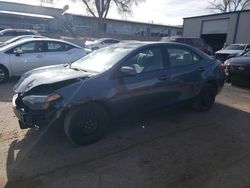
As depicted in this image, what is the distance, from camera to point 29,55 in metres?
8.40

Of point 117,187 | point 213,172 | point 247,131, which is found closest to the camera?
point 117,187

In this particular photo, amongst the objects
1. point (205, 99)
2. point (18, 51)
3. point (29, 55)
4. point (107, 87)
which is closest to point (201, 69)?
point (205, 99)

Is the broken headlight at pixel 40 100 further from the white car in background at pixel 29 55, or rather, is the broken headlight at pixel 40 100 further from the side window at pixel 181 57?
the white car in background at pixel 29 55

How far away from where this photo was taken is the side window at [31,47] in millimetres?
8352

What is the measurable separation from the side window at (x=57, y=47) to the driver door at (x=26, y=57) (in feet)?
1.10

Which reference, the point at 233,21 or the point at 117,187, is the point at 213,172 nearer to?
the point at 117,187

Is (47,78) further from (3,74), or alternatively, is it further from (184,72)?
(3,74)

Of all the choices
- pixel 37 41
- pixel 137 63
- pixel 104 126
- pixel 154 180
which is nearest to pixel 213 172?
pixel 154 180

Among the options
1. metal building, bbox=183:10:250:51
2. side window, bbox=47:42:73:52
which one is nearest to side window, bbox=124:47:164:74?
side window, bbox=47:42:73:52

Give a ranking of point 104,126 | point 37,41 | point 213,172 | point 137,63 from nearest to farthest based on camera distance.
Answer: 1. point 213,172
2. point 104,126
3. point 137,63
4. point 37,41

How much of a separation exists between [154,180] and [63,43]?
726 cm

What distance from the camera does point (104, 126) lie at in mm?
4090

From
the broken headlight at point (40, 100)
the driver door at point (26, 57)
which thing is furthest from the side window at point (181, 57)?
the driver door at point (26, 57)

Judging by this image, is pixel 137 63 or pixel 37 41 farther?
pixel 37 41
